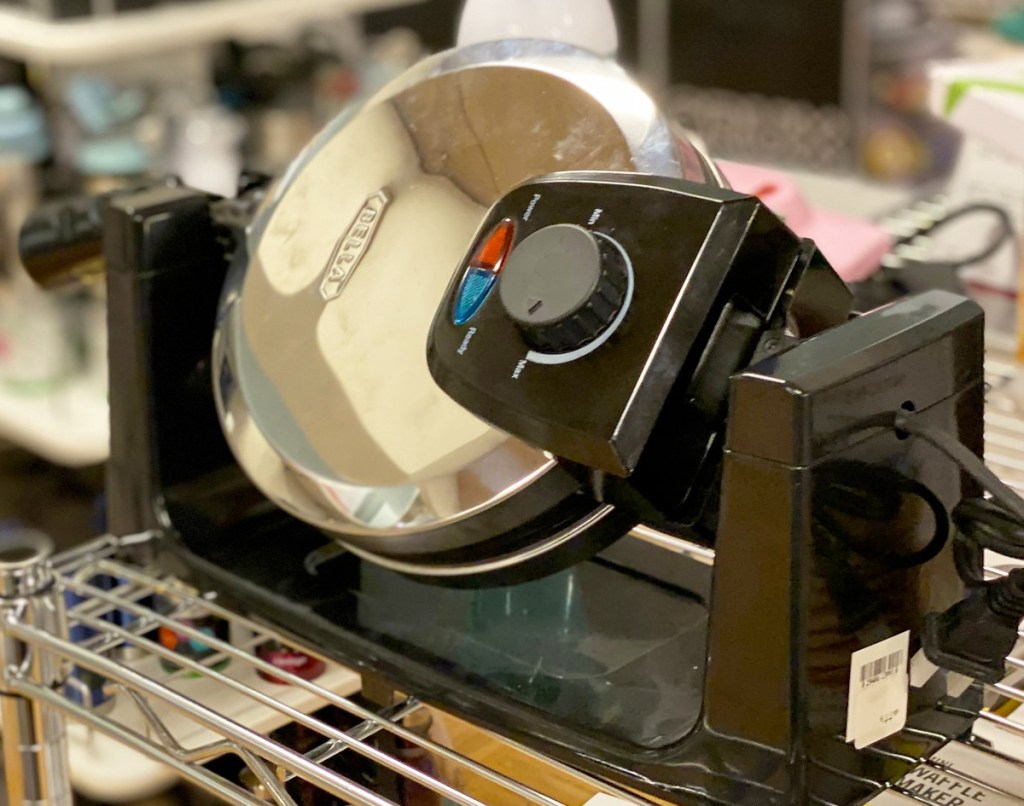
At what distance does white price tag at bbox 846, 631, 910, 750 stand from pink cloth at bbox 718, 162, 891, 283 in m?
0.35

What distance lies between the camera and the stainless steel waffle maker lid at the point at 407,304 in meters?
0.48

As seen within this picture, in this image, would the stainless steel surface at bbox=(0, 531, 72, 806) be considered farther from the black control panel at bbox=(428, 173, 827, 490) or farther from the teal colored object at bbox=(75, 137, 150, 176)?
the teal colored object at bbox=(75, 137, 150, 176)

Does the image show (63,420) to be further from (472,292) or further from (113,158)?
(472,292)

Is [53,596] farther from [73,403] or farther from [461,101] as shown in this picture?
[73,403]

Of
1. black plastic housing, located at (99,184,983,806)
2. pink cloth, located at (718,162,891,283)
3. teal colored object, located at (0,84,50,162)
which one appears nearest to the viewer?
black plastic housing, located at (99,184,983,806)

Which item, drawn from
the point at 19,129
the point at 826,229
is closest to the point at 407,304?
the point at 826,229

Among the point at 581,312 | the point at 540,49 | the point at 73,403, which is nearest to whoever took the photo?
the point at 581,312

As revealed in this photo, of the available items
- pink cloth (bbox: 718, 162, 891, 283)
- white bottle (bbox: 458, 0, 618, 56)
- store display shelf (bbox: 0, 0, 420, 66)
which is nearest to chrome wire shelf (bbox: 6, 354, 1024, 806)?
pink cloth (bbox: 718, 162, 891, 283)

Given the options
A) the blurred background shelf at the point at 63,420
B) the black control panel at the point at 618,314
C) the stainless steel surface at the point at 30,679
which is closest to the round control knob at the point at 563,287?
the black control panel at the point at 618,314

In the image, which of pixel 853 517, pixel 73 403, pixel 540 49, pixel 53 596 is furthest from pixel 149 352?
pixel 73 403

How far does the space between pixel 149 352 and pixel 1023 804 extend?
0.40 m

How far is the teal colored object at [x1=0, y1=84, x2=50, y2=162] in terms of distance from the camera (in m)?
1.65

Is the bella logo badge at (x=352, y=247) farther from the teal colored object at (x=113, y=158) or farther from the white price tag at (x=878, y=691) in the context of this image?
the teal colored object at (x=113, y=158)

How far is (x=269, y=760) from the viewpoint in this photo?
48 cm
